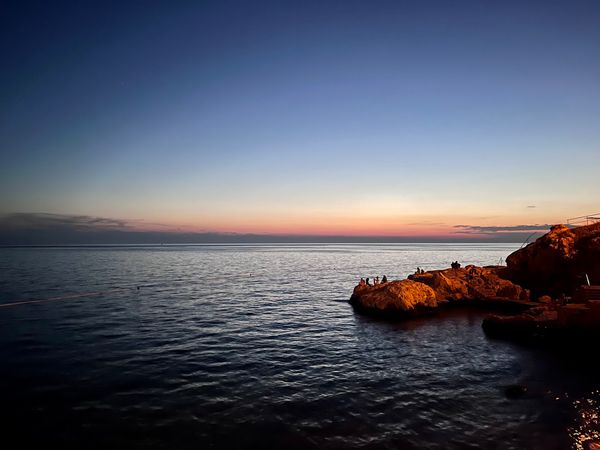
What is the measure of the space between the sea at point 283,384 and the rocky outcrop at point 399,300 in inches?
87.6

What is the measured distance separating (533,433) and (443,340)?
45.5 ft

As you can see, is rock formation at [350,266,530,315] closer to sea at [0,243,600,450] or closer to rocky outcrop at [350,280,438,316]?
rocky outcrop at [350,280,438,316]

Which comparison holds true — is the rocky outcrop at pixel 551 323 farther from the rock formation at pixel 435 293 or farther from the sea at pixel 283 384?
the rock formation at pixel 435 293

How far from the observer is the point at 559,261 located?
3716 cm

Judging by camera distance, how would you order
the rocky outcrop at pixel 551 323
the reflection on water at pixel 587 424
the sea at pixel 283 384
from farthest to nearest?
the rocky outcrop at pixel 551 323 → the sea at pixel 283 384 → the reflection on water at pixel 587 424

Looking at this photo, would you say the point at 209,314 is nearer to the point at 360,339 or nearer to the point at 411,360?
the point at 360,339

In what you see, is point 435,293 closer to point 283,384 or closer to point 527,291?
point 527,291

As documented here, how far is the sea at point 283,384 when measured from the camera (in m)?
13.4

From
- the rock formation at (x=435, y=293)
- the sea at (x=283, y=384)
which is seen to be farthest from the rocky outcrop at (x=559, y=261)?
the sea at (x=283, y=384)

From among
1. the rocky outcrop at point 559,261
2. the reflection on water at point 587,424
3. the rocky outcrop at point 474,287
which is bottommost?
the reflection on water at point 587,424

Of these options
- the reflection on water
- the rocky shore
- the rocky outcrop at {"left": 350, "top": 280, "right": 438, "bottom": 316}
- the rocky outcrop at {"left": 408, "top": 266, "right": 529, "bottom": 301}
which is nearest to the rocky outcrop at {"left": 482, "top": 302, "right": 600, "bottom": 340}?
the rocky shore

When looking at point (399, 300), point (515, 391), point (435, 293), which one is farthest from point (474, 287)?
point (515, 391)

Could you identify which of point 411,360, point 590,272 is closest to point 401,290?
point 411,360

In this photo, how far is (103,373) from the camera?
64.3 ft
